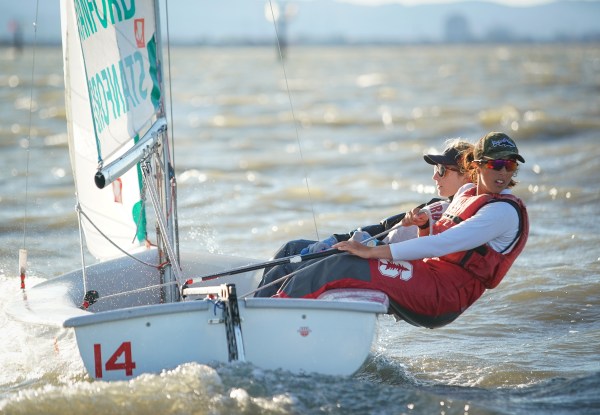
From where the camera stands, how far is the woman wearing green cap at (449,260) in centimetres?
355

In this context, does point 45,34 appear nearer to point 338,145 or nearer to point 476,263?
point 338,145

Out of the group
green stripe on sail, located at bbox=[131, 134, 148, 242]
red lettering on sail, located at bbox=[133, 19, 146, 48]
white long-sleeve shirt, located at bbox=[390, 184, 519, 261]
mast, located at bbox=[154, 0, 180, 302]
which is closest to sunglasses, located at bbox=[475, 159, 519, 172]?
white long-sleeve shirt, located at bbox=[390, 184, 519, 261]

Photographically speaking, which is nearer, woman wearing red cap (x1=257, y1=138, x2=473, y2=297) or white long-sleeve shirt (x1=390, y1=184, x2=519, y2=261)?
white long-sleeve shirt (x1=390, y1=184, x2=519, y2=261)

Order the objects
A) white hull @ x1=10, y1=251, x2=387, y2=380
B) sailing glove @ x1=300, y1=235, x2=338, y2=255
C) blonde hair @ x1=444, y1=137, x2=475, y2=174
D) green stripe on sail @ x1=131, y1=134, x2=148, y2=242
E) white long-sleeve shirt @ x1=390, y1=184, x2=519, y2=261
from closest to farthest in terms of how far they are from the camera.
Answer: white hull @ x1=10, y1=251, x2=387, y2=380, white long-sleeve shirt @ x1=390, y1=184, x2=519, y2=261, sailing glove @ x1=300, y1=235, x2=338, y2=255, blonde hair @ x1=444, y1=137, x2=475, y2=174, green stripe on sail @ x1=131, y1=134, x2=148, y2=242

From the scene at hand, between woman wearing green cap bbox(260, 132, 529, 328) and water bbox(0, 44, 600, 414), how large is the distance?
29cm

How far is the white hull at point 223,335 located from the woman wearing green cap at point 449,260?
0.26 metres

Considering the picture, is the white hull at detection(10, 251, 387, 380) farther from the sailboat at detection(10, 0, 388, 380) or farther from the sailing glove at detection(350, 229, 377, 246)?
the sailing glove at detection(350, 229, 377, 246)

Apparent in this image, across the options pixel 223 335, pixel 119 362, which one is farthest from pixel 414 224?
pixel 119 362

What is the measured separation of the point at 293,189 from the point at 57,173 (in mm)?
2688

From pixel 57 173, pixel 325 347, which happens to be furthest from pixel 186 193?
pixel 325 347

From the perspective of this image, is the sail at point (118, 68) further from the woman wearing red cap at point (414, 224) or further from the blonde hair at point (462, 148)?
the blonde hair at point (462, 148)

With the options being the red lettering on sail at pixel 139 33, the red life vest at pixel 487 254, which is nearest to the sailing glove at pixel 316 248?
the red life vest at pixel 487 254

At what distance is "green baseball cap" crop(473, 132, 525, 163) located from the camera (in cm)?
362

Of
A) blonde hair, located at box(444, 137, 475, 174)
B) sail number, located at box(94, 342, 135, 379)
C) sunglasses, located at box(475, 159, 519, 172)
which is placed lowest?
sail number, located at box(94, 342, 135, 379)
